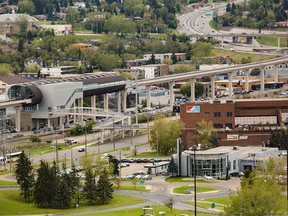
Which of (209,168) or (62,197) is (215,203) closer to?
(62,197)

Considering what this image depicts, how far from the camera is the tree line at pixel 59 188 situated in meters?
60.1

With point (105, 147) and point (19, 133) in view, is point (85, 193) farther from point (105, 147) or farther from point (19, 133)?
point (19, 133)

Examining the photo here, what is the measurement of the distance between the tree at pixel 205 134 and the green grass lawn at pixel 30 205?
14.6 metres

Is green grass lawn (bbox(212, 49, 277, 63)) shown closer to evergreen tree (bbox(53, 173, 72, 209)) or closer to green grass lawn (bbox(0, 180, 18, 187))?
green grass lawn (bbox(0, 180, 18, 187))

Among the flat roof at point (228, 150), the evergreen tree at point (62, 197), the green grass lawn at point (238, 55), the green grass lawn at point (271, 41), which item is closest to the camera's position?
the evergreen tree at point (62, 197)

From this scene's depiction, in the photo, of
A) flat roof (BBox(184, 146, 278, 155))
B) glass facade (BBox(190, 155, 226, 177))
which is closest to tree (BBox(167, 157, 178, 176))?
glass facade (BBox(190, 155, 226, 177))

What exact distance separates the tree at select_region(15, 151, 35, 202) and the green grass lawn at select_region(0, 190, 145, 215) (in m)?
0.41

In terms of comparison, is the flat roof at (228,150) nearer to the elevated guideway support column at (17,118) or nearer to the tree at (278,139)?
the tree at (278,139)

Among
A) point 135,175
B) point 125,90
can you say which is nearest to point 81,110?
point 125,90

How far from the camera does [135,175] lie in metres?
68.9

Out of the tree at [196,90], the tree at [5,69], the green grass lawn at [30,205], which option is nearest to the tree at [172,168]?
the green grass lawn at [30,205]

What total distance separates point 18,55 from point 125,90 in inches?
1094

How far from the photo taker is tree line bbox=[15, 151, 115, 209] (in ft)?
197

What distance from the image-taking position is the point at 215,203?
59562 mm
